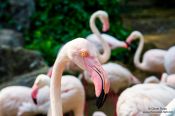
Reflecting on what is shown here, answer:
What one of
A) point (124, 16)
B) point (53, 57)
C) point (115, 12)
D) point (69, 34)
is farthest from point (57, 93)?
point (124, 16)

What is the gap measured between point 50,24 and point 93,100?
10.2 feet

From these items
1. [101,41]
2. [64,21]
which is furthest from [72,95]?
[64,21]

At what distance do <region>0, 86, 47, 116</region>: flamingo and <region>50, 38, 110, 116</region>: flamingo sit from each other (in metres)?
1.90

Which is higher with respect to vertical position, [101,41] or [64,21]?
[101,41]

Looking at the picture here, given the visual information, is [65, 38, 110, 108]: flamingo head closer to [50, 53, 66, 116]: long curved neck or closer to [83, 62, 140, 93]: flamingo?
[50, 53, 66, 116]: long curved neck

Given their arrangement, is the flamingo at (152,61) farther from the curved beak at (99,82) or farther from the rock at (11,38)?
the curved beak at (99,82)

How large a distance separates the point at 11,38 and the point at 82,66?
17.3ft

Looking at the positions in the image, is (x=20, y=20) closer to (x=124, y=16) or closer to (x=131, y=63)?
(x=131, y=63)

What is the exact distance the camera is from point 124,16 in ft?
40.4

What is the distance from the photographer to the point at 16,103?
458 centimetres

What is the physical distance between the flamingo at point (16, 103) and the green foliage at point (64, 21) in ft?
10.5

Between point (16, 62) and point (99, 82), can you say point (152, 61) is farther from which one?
point (99, 82)

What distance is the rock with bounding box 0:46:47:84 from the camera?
5.88 meters

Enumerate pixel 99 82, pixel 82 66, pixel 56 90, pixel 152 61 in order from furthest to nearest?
pixel 152 61 → pixel 56 90 → pixel 82 66 → pixel 99 82
